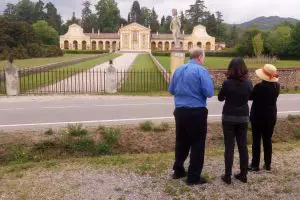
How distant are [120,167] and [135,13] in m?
141

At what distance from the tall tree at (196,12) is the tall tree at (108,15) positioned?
82.4 feet

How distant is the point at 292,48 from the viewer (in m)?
54.8

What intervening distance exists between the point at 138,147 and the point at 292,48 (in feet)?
172

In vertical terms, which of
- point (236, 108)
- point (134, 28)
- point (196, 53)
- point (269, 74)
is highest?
point (134, 28)

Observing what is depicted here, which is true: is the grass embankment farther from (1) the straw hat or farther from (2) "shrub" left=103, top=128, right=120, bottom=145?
(1) the straw hat

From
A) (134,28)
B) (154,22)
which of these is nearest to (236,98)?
(134,28)

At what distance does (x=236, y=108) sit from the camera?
5.09 metres

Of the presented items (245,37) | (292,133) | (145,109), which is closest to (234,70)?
(292,133)

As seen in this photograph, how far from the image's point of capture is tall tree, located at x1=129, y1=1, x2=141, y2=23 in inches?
5605

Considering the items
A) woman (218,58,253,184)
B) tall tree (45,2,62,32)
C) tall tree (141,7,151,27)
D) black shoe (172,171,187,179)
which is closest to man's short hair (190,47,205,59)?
woman (218,58,253,184)

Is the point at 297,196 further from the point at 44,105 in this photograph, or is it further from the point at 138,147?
the point at 44,105

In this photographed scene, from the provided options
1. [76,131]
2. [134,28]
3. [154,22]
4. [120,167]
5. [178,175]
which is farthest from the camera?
[154,22]

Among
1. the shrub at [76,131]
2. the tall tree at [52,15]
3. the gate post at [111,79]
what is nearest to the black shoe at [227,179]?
the shrub at [76,131]

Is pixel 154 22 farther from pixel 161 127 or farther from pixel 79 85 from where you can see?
pixel 161 127
